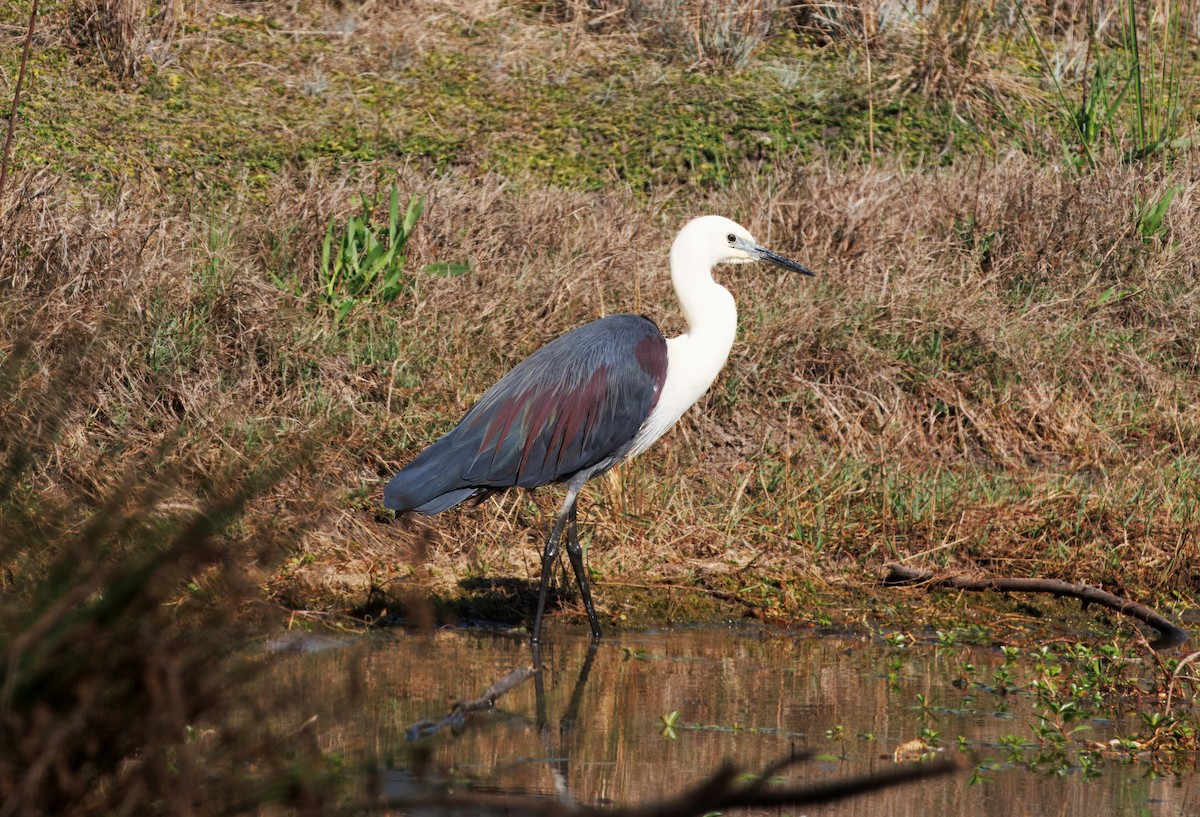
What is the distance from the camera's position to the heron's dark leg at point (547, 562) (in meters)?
5.36

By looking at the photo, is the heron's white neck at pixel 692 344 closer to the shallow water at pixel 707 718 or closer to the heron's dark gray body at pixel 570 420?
the heron's dark gray body at pixel 570 420

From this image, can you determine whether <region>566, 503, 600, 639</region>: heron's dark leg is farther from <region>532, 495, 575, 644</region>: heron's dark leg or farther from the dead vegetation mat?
the dead vegetation mat

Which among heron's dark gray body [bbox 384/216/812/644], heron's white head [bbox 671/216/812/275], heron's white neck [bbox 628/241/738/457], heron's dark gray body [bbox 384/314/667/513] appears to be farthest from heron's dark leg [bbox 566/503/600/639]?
heron's white head [bbox 671/216/812/275]

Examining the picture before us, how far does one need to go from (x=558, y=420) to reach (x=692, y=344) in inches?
26.8

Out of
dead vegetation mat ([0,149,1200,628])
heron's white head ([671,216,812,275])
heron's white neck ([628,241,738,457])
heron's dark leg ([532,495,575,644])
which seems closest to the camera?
heron's dark leg ([532,495,575,644])

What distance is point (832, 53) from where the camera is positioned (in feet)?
35.6

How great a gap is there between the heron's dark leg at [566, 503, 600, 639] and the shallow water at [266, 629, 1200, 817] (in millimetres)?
94

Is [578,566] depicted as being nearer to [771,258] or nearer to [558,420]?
[558,420]

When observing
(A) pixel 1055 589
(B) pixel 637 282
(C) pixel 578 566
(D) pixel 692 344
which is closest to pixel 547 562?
(C) pixel 578 566

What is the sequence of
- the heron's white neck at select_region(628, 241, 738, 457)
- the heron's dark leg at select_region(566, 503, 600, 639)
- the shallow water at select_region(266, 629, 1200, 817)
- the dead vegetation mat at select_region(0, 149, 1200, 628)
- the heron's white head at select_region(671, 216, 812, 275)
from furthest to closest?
1. the dead vegetation mat at select_region(0, 149, 1200, 628)
2. the heron's white head at select_region(671, 216, 812, 275)
3. the heron's white neck at select_region(628, 241, 738, 457)
4. the heron's dark leg at select_region(566, 503, 600, 639)
5. the shallow water at select_region(266, 629, 1200, 817)

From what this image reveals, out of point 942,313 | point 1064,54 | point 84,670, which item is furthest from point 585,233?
point 84,670

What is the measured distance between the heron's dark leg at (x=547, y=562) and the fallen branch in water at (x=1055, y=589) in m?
1.41

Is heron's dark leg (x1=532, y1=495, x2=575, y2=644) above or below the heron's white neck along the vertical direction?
below

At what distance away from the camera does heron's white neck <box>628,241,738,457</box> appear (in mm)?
5738
